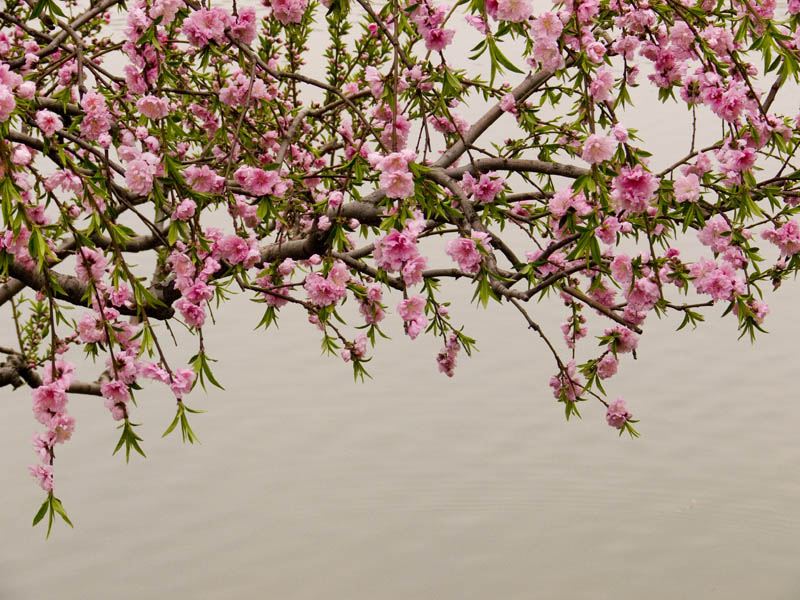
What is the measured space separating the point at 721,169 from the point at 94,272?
6.63ft

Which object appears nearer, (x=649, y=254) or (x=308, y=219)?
(x=649, y=254)

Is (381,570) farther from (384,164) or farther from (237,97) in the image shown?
(384,164)

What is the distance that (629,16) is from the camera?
3.83 meters

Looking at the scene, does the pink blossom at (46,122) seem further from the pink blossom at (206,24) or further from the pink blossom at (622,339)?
the pink blossom at (622,339)

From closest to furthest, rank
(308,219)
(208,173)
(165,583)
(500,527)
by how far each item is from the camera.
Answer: (208,173)
(308,219)
(165,583)
(500,527)

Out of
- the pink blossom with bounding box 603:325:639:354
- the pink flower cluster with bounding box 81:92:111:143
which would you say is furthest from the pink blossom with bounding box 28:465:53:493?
the pink blossom with bounding box 603:325:639:354

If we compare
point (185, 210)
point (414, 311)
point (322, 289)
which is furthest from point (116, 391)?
point (414, 311)

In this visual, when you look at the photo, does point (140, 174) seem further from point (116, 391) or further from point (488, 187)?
point (488, 187)

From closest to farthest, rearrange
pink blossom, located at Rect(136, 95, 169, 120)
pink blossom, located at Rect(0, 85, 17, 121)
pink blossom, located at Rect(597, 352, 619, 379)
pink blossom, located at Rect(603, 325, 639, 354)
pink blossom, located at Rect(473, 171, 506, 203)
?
pink blossom, located at Rect(0, 85, 17, 121)
pink blossom, located at Rect(136, 95, 169, 120)
pink blossom, located at Rect(473, 171, 506, 203)
pink blossom, located at Rect(603, 325, 639, 354)
pink blossom, located at Rect(597, 352, 619, 379)

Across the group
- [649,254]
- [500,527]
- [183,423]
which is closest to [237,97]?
[183,423]

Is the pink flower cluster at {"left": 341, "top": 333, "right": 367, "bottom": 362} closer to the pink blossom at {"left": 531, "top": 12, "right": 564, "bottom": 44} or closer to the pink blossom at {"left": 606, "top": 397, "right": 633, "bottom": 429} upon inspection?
the pink blossom at {"left": 606, "top": 397, "right": 633, "bottom": 429}

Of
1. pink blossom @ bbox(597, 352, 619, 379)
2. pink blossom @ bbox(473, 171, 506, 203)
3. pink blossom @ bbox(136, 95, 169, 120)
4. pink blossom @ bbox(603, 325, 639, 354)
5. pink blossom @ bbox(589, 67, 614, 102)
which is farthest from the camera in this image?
pink blossom @ bbox(597, 352, 619, 379)

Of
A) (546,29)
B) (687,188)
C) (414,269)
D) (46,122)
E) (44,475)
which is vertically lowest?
(44,475)

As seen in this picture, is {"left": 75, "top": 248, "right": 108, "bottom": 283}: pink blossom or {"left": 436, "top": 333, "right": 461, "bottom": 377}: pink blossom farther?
{"left": 436, "top": 333, "right": 461, "bottom": 377}: pink blossom
